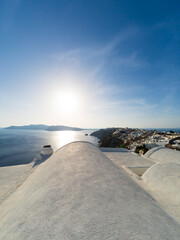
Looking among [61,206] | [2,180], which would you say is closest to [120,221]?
[61,206]

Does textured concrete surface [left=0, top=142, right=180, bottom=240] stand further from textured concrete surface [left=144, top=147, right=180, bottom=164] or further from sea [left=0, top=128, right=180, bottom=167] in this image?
sea [left=0, top=128, right=180, bottom=167]

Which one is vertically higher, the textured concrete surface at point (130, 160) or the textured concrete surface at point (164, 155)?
the textured concrete surface at point (164, 155)

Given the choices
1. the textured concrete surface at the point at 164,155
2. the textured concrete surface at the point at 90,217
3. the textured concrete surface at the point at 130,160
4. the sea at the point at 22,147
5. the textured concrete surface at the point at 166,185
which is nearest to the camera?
the textured concrete surface at the point at 90,217

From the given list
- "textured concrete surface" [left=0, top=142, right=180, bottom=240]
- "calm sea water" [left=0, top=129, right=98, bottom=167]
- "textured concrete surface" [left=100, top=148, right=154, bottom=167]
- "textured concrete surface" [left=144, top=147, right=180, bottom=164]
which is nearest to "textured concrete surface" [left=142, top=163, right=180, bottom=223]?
"textured concrete surface" [left=0, top=142, right=180, bottom=240]

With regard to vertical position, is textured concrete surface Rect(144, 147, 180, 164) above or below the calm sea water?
above

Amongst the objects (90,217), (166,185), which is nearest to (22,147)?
(166,185)

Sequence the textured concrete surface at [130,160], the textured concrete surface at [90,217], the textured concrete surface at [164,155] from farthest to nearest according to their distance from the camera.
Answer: the textured concrete surface at [164,155], the textured concrete surface at [130,160], the textured concrete surface at [90,217]

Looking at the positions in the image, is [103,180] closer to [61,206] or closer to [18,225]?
[61,206]

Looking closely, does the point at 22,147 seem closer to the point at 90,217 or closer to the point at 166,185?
the point at 166,185

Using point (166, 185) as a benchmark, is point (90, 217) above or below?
above

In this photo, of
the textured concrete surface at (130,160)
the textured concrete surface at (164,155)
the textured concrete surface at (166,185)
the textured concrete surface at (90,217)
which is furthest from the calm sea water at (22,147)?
the textured concrete surface at (166,185)

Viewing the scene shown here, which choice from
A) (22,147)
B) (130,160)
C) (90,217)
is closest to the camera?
(90,217)

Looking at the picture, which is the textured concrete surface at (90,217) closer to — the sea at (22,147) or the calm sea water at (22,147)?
the sea at (22,147)
